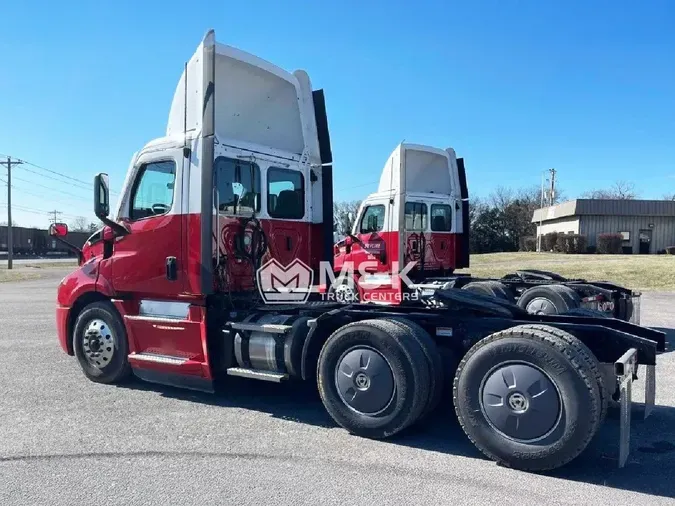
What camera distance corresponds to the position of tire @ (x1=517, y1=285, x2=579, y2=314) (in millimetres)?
9820

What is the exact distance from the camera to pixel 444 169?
1273 centimetres

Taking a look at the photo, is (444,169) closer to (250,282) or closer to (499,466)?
(250,282)

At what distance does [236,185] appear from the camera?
6891 millimetres

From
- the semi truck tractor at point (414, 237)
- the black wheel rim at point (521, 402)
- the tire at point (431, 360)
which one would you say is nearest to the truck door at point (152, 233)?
the tire at point (431, 360)

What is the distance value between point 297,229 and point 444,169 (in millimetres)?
5924

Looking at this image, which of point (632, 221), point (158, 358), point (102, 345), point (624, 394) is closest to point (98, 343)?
point (102, 345)

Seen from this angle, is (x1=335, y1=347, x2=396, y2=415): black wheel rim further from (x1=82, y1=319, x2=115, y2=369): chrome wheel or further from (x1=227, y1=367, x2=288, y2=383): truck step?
(x1=82, y1=319, x2=115, y2=369): chrome wheel

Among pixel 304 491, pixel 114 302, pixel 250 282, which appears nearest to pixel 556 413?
pixel 304 491

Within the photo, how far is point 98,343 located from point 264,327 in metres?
2.41

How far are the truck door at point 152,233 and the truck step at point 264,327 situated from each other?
801 mm

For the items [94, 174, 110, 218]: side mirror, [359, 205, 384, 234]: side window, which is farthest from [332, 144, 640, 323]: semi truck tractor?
[94, 174, 110, 218]: side mirror

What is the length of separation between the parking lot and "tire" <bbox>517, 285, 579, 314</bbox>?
292 centimetres

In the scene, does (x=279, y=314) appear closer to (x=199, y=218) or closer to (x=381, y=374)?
(x=199, y=218)

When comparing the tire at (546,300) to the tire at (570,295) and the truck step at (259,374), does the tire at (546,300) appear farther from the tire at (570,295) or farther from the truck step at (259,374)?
the truck step at (259,374)
